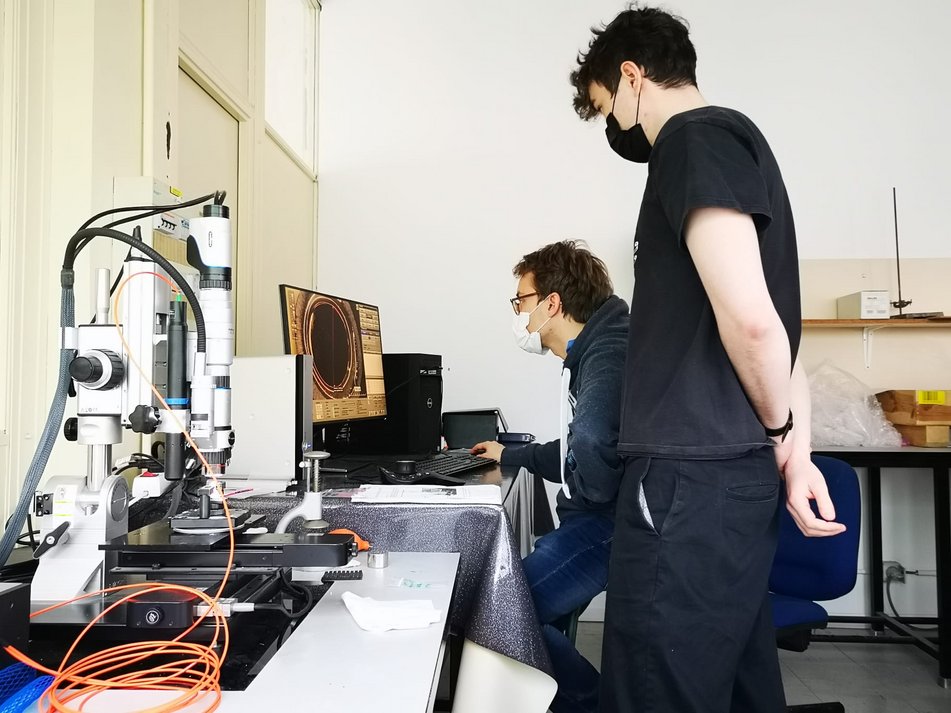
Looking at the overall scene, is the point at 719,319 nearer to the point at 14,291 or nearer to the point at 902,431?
the point at 14,291

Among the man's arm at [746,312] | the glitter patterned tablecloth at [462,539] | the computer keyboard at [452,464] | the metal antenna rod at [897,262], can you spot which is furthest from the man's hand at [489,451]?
the metal antenna rod at [897,262]

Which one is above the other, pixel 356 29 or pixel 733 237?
pixel 356 29

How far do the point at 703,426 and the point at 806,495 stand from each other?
240mm

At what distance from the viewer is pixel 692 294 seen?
1035 mm

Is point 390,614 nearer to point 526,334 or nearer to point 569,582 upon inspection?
point 569,582

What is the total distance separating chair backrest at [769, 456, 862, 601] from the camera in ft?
A: 5.71

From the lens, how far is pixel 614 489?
1.46 meters

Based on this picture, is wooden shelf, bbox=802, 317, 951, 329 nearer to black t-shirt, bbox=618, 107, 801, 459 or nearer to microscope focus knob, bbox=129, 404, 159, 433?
black t-shirt, bbox=618, 107, 801, 459

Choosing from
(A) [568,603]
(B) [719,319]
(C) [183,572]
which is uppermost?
(B) [719,319]

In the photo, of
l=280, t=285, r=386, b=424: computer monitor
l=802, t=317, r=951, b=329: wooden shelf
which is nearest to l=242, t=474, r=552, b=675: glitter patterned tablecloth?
l=280, t=285, r=386, b=424: computer monitor

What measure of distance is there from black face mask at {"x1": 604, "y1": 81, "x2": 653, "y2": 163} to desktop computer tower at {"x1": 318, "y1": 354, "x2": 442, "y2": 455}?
1170 millimetres

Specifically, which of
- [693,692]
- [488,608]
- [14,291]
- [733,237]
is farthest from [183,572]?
[14,291]

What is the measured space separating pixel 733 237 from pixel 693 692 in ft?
2.13

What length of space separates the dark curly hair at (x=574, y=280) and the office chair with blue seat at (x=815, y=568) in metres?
0.73
